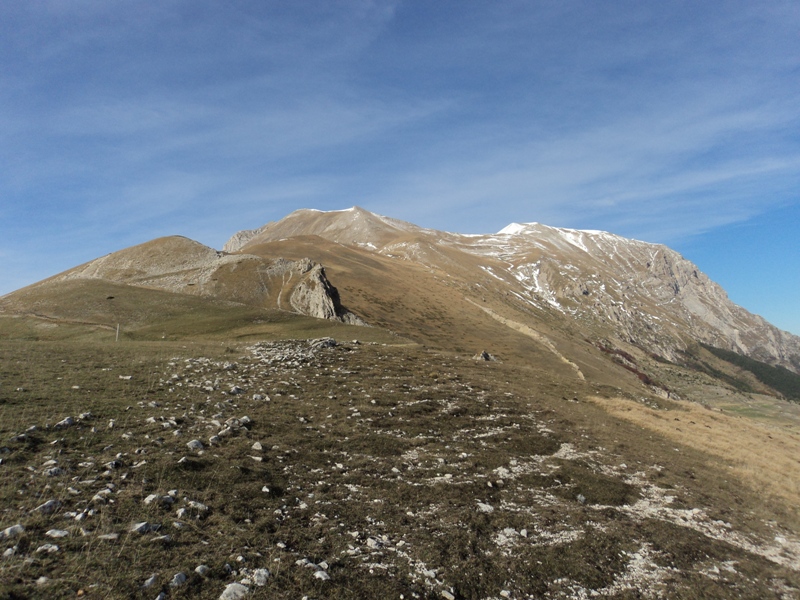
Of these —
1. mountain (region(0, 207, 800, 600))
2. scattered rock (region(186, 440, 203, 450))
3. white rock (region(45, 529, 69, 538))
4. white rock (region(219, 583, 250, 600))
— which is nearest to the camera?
white rock (region(219, 583, 250, 600))

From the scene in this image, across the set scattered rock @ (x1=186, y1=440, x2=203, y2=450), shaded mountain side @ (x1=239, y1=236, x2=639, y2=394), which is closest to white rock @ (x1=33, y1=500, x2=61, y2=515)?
scattered rock @ (x1=186, y1=440, x2=203, y2=450)

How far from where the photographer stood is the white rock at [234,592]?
8.32 m

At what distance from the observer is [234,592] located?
27.7ft

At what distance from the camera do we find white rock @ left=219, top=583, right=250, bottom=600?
8.32m

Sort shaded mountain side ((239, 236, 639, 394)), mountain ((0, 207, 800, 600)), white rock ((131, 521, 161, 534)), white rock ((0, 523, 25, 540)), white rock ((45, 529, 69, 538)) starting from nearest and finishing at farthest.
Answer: white rock ((0, 523, 25, 540)), white rock ((45, 529, 69, 538)), mountain ((0, 207, 800, 600)), white rock ((131, 521, 161, 534)), shaded mountain side ((239, 236, 639, 394))

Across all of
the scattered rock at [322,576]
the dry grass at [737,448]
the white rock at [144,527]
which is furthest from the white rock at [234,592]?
the dry grass at [737,448]

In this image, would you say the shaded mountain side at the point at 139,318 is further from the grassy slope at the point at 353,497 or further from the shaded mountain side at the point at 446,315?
the shaded mountain side at the point at 446,315

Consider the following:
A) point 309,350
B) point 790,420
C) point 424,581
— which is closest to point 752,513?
point 424,581

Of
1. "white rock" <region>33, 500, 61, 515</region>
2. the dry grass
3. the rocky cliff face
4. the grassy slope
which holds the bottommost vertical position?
the dry grass

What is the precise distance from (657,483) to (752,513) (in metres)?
3.80

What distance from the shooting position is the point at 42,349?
3070 cm

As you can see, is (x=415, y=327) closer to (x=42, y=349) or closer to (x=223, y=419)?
(x=42, y=349)

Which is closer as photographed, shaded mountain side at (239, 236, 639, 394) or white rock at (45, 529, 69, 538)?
white rock at (45, 529, 69, 538)

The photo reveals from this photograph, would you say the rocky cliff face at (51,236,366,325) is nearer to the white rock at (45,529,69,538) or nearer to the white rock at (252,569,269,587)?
the white rock at (45,529,69,538)
